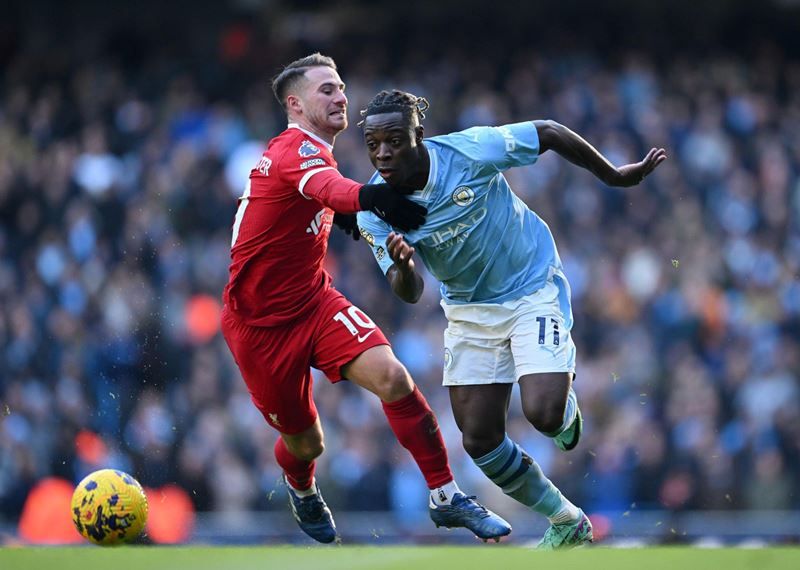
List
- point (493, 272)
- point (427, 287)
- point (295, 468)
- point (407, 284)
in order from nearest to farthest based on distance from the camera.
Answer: point (407, 284) < point (493, 272) < point (295, 468) < point (427, 287)

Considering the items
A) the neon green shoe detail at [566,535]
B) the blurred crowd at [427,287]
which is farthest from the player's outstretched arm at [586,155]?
the blurred crowd at [427,287]

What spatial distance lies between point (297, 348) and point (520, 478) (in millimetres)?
1440

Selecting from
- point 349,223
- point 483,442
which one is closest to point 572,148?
point 349,223

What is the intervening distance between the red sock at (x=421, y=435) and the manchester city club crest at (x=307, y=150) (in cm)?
144

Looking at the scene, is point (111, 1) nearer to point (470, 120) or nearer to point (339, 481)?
point (470, 120)

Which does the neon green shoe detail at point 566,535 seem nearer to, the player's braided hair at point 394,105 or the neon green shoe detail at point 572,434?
the neon green shoe detail at point 572,434

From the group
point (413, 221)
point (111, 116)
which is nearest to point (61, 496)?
point (111, 116)

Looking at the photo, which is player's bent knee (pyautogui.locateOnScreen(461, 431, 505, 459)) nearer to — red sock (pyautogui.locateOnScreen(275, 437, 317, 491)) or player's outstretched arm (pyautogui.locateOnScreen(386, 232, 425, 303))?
player's outstretched arm (pyautogui.locateOnScreen(386, 232, 425, 303))

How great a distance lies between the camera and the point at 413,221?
7262mm

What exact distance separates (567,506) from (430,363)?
5.87 m

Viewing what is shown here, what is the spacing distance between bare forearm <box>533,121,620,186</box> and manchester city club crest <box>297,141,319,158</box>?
1.20 m

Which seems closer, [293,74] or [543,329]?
[543,329]

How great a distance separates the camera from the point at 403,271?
23.7 ft

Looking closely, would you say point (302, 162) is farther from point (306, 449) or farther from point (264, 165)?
point (306, 449)
